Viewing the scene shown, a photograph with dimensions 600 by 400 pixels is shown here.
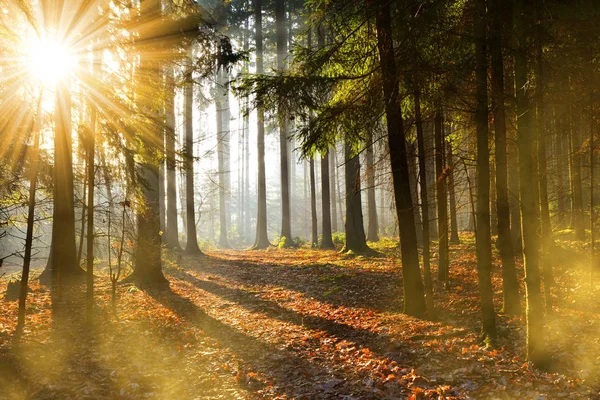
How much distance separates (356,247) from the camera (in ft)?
50.8

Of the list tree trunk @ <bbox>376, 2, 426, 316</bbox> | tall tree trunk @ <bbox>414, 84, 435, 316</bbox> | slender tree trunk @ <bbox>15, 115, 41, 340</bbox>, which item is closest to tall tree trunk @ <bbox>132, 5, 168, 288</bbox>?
slender tree trunk @ <bbox>15, 115, 41, 340</bbox>

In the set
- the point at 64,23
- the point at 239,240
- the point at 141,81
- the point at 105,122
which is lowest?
the point at 239,240

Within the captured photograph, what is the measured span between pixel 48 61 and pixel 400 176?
745cm

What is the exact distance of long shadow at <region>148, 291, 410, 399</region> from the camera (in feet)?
17.1

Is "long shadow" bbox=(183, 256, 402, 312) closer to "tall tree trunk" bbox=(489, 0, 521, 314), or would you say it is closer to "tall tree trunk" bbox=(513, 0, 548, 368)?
"tall tree trunk" bbox=(489, 0, 521, 314)

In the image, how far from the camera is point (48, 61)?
7902 mm

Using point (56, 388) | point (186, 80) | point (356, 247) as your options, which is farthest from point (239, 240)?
point (56, 388)

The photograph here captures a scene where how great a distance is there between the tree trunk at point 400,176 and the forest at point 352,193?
1.5 inches

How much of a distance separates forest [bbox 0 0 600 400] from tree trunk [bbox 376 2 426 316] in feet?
0.13

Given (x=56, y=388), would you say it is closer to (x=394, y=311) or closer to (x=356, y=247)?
(x=394, y=311)

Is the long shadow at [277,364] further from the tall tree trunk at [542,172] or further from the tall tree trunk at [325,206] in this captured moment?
the tall tree trunk at [325,206]

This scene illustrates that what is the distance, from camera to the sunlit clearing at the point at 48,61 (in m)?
7.33

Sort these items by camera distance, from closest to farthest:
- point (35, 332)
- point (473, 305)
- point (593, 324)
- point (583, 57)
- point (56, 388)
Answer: point (56, 388), point (593, 324), point (583, 57), point (35, 332), point (473, 305)

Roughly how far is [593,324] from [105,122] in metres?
10.1
